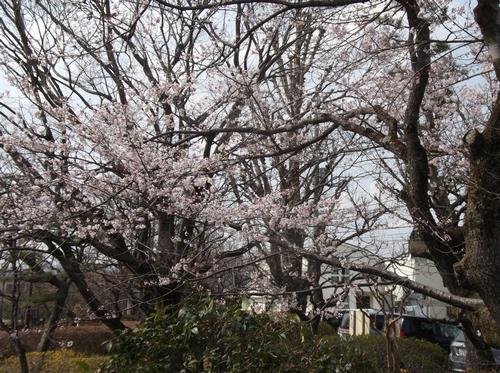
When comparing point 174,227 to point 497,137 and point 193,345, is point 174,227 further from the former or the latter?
point 497,137

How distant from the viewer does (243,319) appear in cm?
312

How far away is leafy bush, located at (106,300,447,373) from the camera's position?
3086 mm

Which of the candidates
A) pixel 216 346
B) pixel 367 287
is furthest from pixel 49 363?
pixel 216 346

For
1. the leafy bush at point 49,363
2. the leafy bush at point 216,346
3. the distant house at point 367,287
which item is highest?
the distant house at point 367,287

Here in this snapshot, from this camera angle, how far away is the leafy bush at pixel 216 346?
10.1ft

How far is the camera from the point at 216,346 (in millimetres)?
3154

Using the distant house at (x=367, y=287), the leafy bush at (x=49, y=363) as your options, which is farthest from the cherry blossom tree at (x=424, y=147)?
the leafy bush at (x=49, y=363)

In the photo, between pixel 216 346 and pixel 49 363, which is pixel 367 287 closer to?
pixel 216 346

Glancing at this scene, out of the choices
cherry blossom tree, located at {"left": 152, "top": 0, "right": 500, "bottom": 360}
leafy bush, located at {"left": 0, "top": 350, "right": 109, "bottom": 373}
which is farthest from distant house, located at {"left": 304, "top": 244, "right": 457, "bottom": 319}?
leafy bush, located at {"left": 0, "top": 350, "right": 109, "bottom": 373}

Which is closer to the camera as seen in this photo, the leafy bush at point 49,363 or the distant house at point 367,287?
the distant house at point 367,287

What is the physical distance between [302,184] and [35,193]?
493cm

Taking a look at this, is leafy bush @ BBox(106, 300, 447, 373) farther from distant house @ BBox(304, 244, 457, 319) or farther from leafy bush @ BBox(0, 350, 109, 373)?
leafy bush @ BBox(0, 350, 109, 373)

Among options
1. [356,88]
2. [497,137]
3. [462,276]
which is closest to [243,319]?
[462,276]

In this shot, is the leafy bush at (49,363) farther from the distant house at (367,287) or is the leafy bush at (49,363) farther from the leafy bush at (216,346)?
the leafy bush at (216,346)
